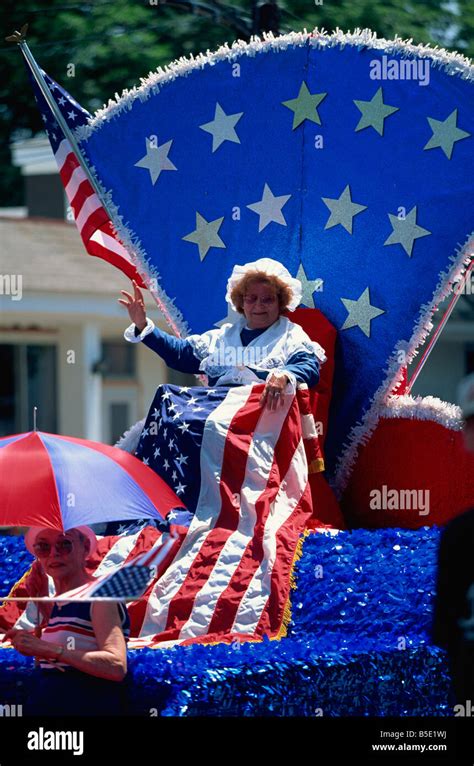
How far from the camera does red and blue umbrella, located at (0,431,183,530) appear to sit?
14.5 ft

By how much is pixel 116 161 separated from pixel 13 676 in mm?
3518

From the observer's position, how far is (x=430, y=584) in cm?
536

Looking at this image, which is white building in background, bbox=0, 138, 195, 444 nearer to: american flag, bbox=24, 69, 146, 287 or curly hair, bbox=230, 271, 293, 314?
american flag, bbox=24, 69, 146, 287

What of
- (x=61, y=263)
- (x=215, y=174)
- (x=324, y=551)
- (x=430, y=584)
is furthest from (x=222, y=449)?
(x=61, y=263)

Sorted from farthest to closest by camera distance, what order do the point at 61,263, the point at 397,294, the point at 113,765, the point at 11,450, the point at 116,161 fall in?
the point at 61,263 → the point at 116,161 → the point at 397,294 → the point at 11,450 → the point at 113,765

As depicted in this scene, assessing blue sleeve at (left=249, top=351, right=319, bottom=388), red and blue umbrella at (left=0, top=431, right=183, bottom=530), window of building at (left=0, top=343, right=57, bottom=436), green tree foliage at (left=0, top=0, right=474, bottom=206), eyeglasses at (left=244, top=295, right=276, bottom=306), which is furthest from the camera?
green tree foliage at (left=0, top=0, right=474, bottom=206)

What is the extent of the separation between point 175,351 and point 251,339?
0.39m

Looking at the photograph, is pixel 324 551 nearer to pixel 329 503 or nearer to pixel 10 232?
pixel 329 503

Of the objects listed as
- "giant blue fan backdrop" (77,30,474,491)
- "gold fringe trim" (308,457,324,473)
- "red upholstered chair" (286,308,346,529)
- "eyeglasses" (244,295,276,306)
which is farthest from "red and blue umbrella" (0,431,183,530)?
"giant blue fan backdrop" (77,30,474,491)

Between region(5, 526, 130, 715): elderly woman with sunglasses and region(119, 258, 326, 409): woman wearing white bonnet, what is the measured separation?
176 cm

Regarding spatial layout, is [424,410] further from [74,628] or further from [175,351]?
[74,628]

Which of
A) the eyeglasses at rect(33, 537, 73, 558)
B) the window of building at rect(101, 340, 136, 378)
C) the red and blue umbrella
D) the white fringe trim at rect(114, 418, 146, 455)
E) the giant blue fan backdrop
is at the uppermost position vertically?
the window of building at rect(101, 340, 136, 378)

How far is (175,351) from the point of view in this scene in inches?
253

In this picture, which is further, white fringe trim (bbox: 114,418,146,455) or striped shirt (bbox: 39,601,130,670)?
white fringe trim (bbox: 114,418,146,455)
